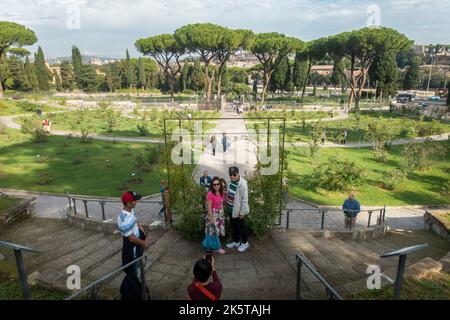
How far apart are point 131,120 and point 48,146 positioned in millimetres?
11762

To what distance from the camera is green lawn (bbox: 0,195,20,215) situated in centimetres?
852

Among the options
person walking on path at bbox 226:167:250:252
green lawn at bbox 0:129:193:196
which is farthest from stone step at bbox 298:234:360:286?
green lawn at bbox 0:129:193:196

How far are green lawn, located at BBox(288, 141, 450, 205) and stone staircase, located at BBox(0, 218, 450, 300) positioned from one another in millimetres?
3568

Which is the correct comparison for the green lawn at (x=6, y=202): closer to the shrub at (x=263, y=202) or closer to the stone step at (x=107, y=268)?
the stone step at (x=107, y=268)

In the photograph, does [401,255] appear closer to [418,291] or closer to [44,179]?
[418,291]

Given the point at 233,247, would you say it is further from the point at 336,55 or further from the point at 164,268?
the point at 336,55

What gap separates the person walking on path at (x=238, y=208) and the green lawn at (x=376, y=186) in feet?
20.2

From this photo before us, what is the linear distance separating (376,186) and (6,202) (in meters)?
13.1

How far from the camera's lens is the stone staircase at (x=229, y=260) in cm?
480

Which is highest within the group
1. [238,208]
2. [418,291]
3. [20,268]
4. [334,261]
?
[20,268]

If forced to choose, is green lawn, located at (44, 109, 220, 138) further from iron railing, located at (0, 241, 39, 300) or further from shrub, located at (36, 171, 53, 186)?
iron railing, located at (0, 241, 39, 300)

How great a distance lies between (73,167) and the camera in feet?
49.2

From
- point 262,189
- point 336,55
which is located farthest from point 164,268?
point 336,55

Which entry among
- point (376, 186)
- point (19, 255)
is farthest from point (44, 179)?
point (376, 186)
